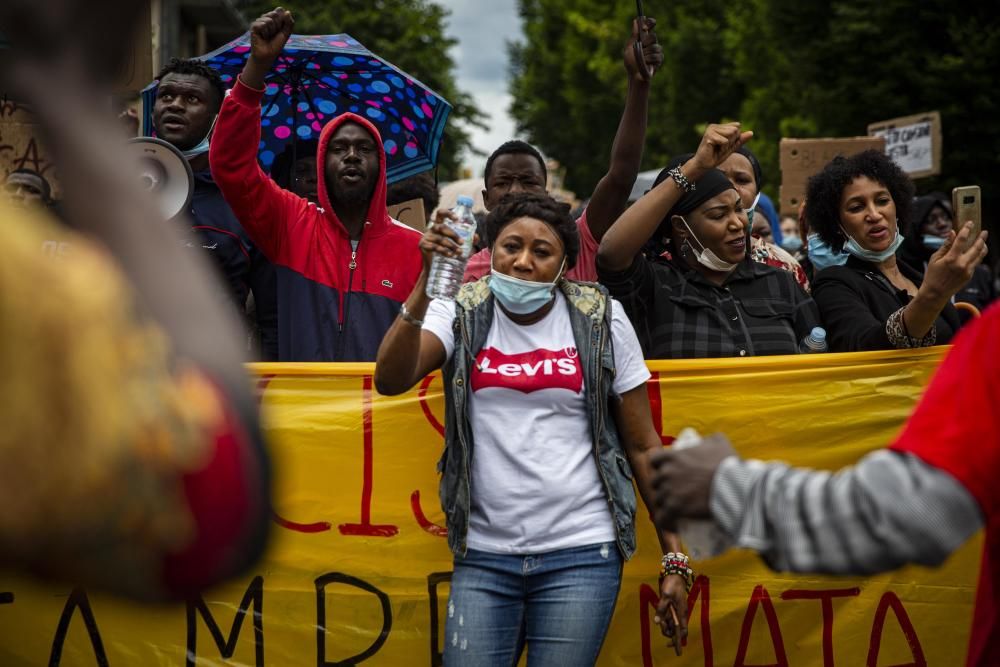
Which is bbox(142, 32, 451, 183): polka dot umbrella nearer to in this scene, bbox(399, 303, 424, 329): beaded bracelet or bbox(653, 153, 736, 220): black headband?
bbox(653, 153, 736, 220): black headband

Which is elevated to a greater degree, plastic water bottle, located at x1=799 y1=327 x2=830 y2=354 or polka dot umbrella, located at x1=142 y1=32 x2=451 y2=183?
polka dot umbrella, located at x1=142 y1=32 x2=451 y2=183

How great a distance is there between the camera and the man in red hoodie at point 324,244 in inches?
168

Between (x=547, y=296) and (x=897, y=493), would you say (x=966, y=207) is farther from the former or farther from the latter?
(x=897, y=493)

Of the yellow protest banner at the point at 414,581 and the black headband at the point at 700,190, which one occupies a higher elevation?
the black headband at the point at 700,190

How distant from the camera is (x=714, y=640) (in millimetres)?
4188

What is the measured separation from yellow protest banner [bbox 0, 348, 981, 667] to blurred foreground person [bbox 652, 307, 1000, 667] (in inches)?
90.8

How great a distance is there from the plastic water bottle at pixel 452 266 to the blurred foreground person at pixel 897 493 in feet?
4.69

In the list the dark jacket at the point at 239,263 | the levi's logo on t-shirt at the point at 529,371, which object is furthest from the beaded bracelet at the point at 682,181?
the dark jacket at the point at 239,263

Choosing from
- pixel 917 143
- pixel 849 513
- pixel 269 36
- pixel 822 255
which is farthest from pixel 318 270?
pixel 917 143

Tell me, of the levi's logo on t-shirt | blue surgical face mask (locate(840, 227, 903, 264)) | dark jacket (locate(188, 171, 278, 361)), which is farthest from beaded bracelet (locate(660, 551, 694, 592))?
dark jacket (locate(188, 171, 278, 361))

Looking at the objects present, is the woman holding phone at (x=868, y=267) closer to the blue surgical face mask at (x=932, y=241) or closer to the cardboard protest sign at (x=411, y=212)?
the cardboard protest sign at (x=411, y=212)

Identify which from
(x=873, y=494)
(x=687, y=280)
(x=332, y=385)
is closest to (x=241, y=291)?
(x=332, y=385)

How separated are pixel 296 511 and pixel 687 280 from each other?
1.59m

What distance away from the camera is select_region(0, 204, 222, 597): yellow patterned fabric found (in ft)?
4.03
